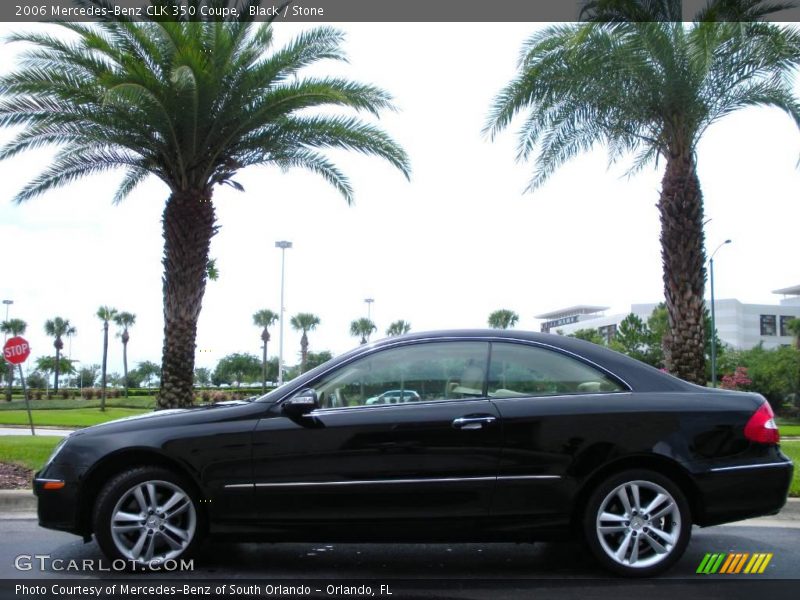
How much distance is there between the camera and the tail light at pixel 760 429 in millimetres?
4875

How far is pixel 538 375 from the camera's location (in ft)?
16.6

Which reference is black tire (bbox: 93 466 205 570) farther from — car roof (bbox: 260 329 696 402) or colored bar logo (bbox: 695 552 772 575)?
colored bar logo (bbox: 695 552 772 575)

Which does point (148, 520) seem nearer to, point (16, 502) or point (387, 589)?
point (387, 589)

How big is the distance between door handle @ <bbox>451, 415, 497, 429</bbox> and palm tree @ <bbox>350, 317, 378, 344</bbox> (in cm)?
5761

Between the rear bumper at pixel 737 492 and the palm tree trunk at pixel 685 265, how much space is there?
8.25 m

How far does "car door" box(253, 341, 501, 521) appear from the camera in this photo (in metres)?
4.72

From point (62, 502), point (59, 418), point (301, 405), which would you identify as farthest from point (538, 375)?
point (59, 418)

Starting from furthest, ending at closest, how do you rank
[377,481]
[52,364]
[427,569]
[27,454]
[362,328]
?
[52,364]
[362,328]
[27,454]
[427,569]
[377,481]

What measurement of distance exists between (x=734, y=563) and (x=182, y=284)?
1062 cm

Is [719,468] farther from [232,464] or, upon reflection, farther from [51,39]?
[51,39]

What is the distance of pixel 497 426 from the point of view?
15.8ft

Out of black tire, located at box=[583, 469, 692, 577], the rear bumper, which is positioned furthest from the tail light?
black tire, located at box=[583, 469, 692, 577]

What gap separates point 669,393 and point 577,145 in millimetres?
11053

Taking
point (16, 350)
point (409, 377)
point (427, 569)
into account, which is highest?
point (16, 350)
